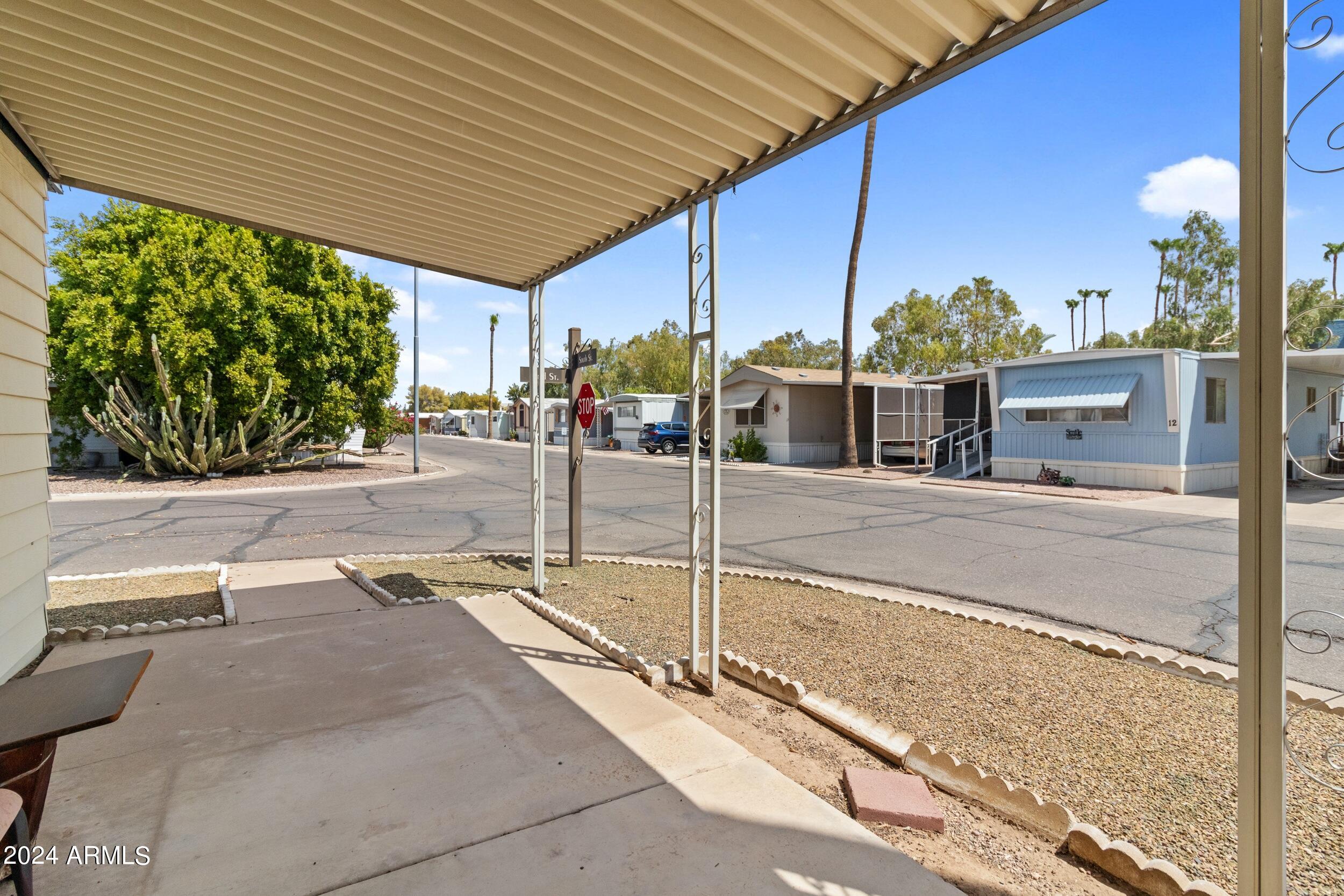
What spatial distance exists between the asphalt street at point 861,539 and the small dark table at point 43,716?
568cm

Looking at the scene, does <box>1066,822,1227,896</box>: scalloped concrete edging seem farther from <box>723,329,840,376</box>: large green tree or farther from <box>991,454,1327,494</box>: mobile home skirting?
<box>723,329,840,376</box>: large green tree

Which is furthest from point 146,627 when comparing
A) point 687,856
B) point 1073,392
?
point 1073,392

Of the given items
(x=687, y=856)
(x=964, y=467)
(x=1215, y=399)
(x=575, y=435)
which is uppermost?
(x=1215, y=399)

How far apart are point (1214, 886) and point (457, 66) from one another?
3.86 metres

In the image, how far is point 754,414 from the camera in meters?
24.6

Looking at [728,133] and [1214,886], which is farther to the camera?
[728,133]

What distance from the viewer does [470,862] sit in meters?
2.10

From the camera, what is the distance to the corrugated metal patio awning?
7.73 feet

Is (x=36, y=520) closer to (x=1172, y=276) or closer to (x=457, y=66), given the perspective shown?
(x=457, y=66)

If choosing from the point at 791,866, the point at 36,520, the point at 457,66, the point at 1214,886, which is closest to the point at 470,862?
the point at 791,866

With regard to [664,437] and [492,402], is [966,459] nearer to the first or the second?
[664,437]

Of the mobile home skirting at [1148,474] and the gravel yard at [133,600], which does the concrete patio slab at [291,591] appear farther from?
the mobile home skirting at [1148,474]

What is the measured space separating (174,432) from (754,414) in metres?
17.7

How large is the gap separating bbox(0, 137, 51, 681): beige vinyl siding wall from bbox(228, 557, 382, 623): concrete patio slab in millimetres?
1221
